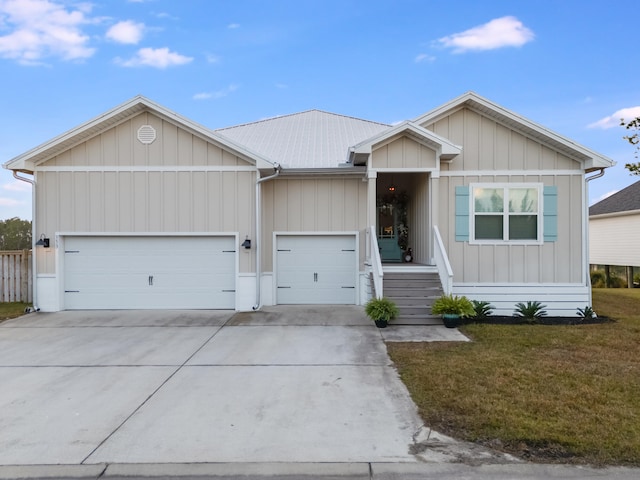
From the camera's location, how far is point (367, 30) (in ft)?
49.3

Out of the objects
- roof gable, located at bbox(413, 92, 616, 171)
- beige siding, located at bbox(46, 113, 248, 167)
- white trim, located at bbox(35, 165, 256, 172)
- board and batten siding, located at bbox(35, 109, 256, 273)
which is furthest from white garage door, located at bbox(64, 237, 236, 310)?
roof gable, located at bbox(413, 92, 616, 171)

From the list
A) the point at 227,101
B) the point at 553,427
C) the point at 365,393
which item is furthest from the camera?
the point at 227,101

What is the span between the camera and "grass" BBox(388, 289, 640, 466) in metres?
3.46

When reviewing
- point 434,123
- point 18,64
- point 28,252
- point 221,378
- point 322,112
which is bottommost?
point 221,378

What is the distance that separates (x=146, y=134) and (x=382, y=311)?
7.25 meters

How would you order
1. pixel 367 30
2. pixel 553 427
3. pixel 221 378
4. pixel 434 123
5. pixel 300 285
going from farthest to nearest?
pixel 367 30 → pixel 300 285 → pixel 434 123 → pixel 221 378 → pixel 553 427

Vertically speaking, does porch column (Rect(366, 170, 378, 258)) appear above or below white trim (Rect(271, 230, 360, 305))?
above

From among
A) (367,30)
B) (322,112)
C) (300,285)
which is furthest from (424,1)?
(300,285)

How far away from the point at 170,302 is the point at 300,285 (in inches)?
133

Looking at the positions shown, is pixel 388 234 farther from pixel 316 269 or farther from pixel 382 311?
pixel 382 311

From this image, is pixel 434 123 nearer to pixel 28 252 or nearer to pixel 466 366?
pixel 466 366

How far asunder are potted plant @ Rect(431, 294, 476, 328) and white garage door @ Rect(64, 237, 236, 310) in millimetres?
5159

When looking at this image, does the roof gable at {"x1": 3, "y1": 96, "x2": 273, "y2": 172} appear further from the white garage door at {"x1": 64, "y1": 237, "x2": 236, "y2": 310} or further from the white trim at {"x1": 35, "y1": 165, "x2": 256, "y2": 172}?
the white garage door at {"x1": 64, "y1": 237, "x2": 236, "y2": 310}

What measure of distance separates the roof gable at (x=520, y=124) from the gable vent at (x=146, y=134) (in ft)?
21.5
